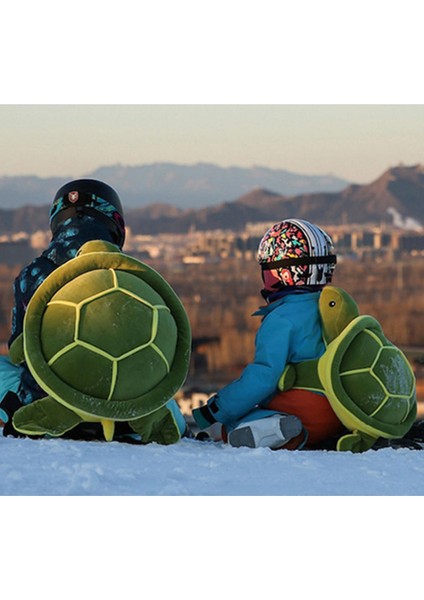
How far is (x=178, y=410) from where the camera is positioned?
5711 millimetres

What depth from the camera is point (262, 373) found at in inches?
227

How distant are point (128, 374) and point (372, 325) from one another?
1532mm

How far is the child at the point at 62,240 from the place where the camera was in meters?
5.68

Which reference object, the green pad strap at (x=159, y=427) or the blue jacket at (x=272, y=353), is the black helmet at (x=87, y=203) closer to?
the blue jacket at (x=272, y=353)

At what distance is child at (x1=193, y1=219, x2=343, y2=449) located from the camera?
18.8ft

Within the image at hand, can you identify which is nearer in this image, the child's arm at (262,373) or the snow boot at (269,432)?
the snow boot at (269,432)

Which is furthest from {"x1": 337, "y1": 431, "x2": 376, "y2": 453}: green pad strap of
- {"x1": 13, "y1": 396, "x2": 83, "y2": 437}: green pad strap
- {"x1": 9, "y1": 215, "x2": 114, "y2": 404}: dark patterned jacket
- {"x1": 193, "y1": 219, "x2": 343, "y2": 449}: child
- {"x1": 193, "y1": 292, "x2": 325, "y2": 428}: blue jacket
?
{"x1": 9, "y1": 215, "x2": 114, "y2": 404}: dark patterned jacket

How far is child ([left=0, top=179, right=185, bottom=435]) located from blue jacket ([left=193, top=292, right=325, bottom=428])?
282 mm

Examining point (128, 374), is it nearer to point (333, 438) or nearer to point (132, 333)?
point (132, 333)

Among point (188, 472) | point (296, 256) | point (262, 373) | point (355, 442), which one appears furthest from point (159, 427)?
point (296, 256)

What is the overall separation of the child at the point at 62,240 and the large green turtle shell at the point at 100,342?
410 millimetres

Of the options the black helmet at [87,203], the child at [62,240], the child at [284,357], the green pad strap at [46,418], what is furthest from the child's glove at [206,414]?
the black helmet at [87,203]

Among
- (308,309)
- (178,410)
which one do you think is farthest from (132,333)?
(308,309)

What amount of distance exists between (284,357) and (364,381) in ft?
1.48
